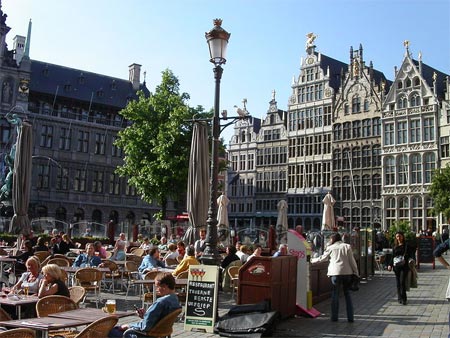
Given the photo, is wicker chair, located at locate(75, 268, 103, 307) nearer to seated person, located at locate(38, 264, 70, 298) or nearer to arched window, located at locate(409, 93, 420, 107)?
seated person, located at locate(38, 264, 70, 298)

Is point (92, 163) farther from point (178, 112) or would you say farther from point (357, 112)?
point (357, 112)

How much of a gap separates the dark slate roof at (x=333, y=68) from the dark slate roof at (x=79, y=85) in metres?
19.7

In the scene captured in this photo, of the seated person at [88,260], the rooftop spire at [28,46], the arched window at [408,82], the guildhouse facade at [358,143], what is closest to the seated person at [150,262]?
the seated person at [88,260]

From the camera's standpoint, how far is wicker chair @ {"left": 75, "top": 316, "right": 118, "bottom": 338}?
494cm

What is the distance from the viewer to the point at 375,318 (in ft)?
34.7

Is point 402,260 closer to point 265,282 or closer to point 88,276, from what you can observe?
point 265,282

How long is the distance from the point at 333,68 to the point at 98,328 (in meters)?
52.4

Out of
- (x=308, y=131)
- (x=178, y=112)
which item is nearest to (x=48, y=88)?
(x=178, y=112)

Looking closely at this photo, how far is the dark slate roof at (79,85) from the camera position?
50.0 metres

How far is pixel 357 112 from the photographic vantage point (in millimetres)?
50719

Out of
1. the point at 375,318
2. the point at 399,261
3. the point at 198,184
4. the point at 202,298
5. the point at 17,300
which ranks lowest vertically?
the point at 375,318

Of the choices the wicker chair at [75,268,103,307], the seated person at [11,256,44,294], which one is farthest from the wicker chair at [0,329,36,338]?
the wicker chair at [75,268,103,307]

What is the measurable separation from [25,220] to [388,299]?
10.7m

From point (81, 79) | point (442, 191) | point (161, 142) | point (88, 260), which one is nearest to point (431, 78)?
point (442, 191)
